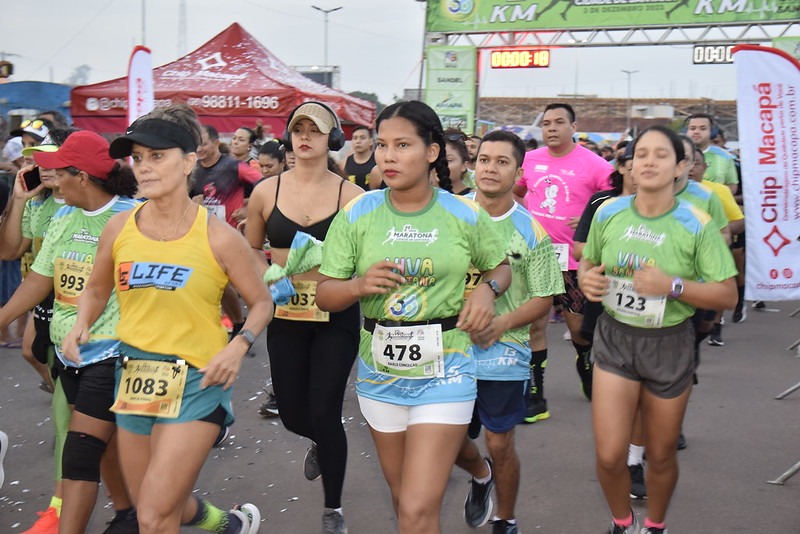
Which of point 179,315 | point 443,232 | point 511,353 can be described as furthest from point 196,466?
point 511,353

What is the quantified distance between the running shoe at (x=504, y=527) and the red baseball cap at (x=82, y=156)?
2569 mm

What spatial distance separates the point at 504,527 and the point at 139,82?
610 centimetres

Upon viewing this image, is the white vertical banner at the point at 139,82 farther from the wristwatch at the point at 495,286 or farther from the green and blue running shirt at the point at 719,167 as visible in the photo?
the wristwatch at the point at 495,286

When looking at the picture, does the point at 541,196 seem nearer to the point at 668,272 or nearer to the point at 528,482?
the point at 528,482

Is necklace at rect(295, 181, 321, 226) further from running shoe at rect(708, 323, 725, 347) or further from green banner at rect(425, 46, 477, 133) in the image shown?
green banner at rect(425, 46, 477, 133)

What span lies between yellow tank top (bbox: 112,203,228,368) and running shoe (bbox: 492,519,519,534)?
1899 millimetres

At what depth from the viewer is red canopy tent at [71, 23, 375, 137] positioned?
535 inches

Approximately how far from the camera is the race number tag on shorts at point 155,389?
3428 millimetres

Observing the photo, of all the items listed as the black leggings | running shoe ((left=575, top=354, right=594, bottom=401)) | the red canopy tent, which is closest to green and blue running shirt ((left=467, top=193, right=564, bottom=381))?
the black leggings

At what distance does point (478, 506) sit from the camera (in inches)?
191

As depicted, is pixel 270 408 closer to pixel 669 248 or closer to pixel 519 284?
pixel 519 284

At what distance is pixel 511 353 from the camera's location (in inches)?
176

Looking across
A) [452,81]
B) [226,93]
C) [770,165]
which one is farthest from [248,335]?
[452,81]

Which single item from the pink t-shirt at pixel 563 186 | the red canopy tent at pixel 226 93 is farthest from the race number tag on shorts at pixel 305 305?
the red canopy tent at pixel 226 93
